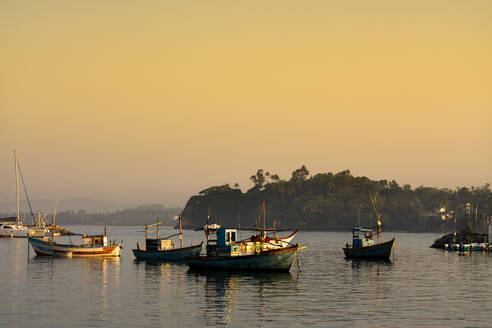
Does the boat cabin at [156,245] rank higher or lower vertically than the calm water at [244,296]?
higher

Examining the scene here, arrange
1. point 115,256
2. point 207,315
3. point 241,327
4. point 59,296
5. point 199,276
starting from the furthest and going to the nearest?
point 115,256
point 199,276
point 59,296
point 207,315
point 241,327

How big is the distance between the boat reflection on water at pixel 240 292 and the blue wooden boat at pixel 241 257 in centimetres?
76

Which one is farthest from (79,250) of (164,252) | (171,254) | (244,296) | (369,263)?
(244,296)

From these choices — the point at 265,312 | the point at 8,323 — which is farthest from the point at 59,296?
the point at 265,312

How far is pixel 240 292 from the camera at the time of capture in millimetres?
67438

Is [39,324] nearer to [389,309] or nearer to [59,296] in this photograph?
[59,296]

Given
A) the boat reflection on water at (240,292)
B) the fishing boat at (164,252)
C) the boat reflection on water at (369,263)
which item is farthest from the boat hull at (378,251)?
the boat reflection on water at (240,292)

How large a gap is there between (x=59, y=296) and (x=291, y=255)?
1162 inches

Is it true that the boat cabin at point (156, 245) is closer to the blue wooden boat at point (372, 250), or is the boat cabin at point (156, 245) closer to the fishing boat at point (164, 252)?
the fishing boat at point (164, 252)

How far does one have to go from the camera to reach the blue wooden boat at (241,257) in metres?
84.2

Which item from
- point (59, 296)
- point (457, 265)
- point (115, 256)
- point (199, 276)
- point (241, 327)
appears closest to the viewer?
point (241, 327)

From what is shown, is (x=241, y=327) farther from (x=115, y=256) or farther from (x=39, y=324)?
(x=115, y=256)

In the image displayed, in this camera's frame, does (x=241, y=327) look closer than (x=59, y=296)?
Yes

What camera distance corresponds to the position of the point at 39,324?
48.2 meters
